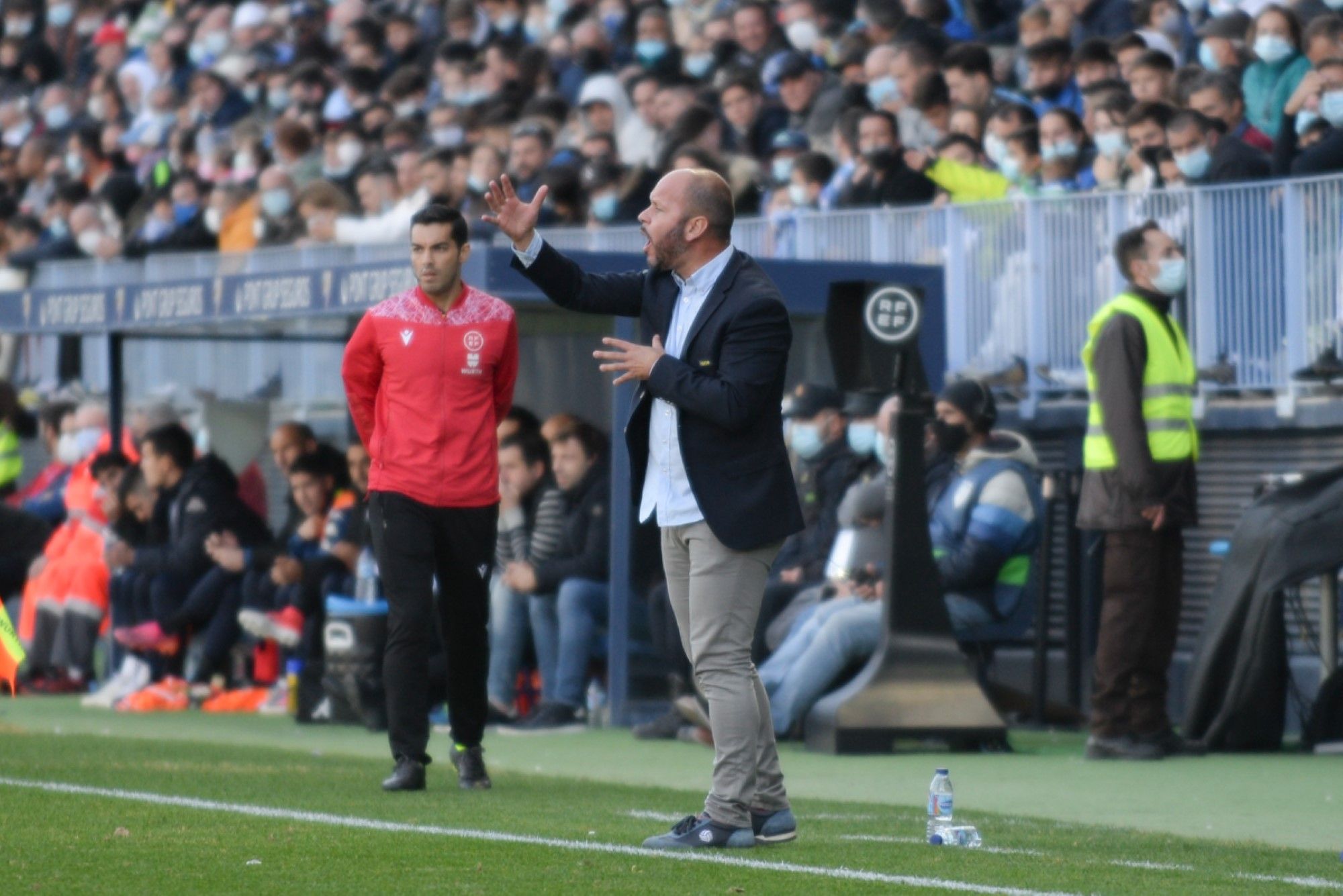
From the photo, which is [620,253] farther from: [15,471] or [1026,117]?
[15,471]

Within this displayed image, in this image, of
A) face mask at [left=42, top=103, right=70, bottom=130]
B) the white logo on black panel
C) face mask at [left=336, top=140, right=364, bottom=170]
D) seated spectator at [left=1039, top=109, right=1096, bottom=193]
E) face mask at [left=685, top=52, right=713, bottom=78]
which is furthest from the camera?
face mask at [left=42, top=103, right=70, bottom=130]

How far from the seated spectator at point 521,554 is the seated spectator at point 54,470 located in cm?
507

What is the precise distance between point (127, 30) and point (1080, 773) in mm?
20690

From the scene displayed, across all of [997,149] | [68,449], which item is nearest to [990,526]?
[997,149]

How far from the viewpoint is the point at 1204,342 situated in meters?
12.5

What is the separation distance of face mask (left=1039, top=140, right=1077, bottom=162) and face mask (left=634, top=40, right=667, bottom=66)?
595cm

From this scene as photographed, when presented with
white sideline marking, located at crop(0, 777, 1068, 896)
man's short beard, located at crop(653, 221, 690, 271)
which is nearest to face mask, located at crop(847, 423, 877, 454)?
white sideline marking, located at crop(0, 777, 1068, 896)

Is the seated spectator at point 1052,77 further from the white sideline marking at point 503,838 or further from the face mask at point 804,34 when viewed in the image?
the white sideline marking at point 503,838

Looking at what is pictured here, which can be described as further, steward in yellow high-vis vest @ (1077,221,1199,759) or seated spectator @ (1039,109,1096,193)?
seated spectator @ (1039,109,1096,193)

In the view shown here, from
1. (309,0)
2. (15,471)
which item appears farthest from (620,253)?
(309,0)

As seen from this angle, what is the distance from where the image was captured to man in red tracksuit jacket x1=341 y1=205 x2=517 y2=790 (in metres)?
8.87

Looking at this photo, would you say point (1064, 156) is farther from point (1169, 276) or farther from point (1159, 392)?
point (1159, 392)

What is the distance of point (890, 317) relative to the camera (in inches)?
425

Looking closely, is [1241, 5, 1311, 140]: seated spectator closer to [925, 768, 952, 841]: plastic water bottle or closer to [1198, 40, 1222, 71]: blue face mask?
[1198, 40, 1222, 71]: blue face mask
